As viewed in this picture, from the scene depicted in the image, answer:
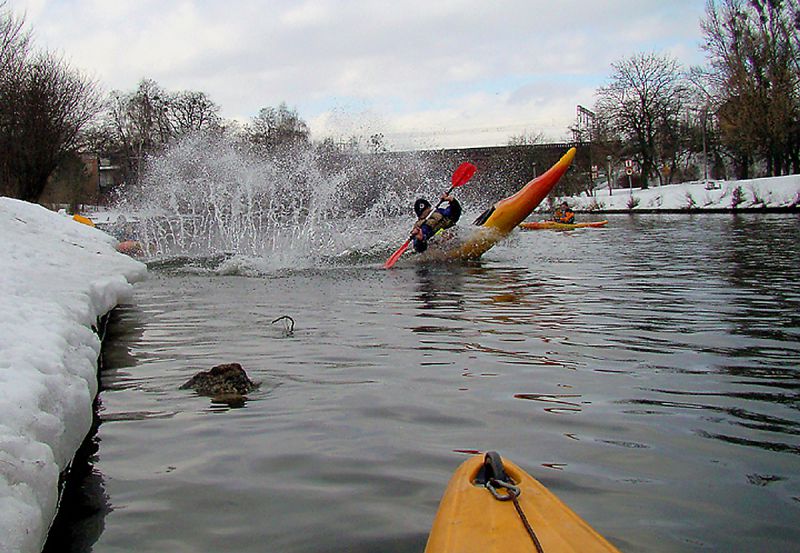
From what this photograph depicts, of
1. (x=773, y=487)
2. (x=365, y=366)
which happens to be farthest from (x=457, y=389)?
(x=773, y=487)

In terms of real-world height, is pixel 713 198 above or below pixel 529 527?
above

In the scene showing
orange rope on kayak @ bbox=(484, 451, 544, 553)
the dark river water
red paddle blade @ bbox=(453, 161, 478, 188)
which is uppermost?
red paddle blade @ bbox=(453, 161, 478, 188)

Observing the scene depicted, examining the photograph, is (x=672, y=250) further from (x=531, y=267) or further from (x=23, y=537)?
(x=23, y=537)

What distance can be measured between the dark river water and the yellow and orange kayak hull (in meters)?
6.70

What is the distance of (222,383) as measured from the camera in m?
5.09

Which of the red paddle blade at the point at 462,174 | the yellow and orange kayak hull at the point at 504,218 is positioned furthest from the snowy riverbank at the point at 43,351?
the yellow and orange kayak hull at the point at 504,218

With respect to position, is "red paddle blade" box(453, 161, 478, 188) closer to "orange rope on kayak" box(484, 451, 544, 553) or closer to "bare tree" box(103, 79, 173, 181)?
"orange rope on kayak" box(484, 451, 544, 553)

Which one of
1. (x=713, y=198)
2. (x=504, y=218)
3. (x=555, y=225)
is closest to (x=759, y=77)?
(x=713, y=198)

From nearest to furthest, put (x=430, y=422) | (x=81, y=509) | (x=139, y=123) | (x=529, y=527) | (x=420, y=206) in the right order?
(x=529, y=527)
(x=81, y=509)
(x=430, y=422)
(x=420, y=206)
(x=139, y=123)

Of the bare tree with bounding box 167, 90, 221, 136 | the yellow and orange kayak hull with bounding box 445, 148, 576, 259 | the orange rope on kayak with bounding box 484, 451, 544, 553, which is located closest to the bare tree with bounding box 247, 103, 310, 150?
the bare tree with bounding box 167, 90, 221, 136

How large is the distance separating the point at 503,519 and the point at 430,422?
6.58 feet

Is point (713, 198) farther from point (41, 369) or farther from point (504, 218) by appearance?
point (41, 369)

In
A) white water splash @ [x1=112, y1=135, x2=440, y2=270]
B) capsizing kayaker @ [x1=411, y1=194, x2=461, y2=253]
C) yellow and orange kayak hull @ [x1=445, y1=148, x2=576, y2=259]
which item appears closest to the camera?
capsizing kayaker @ [x1=411, y1=194, x2=461, y2=253]

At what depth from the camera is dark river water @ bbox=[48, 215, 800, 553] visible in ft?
10.2
